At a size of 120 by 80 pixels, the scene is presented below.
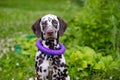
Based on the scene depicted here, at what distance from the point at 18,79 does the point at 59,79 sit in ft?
7.48

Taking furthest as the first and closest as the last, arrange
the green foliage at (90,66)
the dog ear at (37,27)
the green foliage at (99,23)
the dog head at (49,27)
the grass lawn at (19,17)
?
the grass lawn at (19,17) → the green foliage at (99,23) → the green foliage at (90,66) → the dog ear at (37,27) → the dog head at (49,27)

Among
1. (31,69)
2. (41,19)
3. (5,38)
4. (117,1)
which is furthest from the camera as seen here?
(5,38)

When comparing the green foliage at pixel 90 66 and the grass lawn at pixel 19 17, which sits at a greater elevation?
the green foliage at pixel 90 66

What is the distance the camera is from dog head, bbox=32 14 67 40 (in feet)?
19.0

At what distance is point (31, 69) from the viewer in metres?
8.61

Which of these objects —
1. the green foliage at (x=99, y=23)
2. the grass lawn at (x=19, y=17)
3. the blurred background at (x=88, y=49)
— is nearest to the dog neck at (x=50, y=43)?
the blurred background at (x=88, y=49)

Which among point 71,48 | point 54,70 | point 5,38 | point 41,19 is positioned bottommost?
point 5,38

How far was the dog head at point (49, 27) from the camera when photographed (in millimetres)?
5797

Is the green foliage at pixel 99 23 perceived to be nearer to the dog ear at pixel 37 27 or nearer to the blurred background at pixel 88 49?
the blurred background at pixel 88 49

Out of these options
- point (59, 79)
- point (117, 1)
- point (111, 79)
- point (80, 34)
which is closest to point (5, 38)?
point (80, 34)

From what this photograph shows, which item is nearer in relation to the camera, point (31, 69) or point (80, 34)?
point (31, 69)

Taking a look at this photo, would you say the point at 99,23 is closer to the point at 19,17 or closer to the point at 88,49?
the point at 88,49

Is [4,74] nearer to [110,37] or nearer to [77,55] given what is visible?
[77,55]

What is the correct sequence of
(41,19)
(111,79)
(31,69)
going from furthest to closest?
(31,69), (111,79), (41,19)
